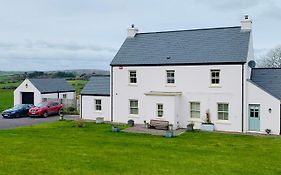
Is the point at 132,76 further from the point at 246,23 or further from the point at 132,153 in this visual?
the point at 132,153

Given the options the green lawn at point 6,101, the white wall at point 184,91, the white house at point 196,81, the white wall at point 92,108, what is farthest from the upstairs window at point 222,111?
the green lawn at point 6,101

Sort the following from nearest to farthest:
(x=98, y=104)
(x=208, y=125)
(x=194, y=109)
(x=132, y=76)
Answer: (x=208, y=125)
(x=194, y=109)
(x=132, y=76)
(x=98, y=104)

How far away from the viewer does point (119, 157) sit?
1833cm

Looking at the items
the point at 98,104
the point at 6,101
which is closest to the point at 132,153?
the point at 98,104

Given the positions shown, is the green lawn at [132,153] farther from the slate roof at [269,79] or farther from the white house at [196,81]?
the slate roof at [269,79]

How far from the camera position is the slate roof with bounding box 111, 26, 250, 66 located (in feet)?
100

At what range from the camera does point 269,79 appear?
30.3 m

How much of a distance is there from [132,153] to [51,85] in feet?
105

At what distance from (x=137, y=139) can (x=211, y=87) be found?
911 centimetres

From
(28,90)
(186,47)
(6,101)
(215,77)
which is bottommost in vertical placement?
(6,101)

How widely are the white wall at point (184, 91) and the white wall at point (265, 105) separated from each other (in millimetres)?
928

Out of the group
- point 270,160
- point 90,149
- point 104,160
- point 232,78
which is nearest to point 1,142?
point 90,149

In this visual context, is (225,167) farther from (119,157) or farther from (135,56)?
(135,56)

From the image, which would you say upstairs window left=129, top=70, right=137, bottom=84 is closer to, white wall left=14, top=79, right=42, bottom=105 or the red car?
the red car
